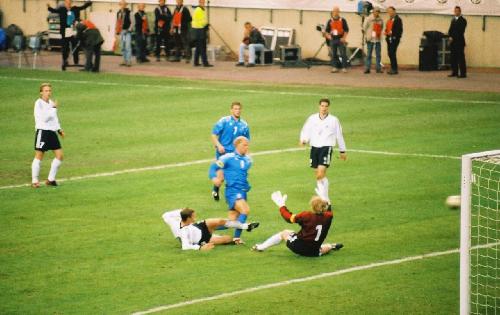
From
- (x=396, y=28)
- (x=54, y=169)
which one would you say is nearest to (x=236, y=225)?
(x=54, y=169)

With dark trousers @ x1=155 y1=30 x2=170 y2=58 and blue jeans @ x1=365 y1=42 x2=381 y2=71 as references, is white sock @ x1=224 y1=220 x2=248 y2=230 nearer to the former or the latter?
blue jeans @ x1=365 y1=42 x2=381 y2=71

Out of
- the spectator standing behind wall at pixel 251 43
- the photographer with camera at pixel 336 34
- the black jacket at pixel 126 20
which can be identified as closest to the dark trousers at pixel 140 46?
the black jacket at pixel 126 20

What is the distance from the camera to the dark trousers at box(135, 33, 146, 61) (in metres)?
50.8

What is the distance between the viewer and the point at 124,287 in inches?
730

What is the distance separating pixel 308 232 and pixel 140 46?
32351 mm

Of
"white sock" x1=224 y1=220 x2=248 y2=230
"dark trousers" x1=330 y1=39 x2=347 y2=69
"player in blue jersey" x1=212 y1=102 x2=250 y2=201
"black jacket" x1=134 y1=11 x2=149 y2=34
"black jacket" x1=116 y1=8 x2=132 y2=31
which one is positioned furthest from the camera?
"black jacket" x1=134 y1=11 x2=149 y2=34

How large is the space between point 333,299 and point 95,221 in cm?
674

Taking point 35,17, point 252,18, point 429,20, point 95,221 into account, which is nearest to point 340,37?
point 429,20

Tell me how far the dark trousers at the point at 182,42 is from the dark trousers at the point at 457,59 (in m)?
12.4

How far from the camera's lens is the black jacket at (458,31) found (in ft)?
147

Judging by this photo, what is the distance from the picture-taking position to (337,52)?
48.2m

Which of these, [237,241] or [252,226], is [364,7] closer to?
[237,241]

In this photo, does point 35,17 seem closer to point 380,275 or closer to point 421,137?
point 421,137

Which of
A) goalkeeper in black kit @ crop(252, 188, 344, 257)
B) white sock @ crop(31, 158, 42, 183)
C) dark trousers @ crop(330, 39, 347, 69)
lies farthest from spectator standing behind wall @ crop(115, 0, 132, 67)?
goalkeeper in black kit @ crop(252, 188, 344, 257)
